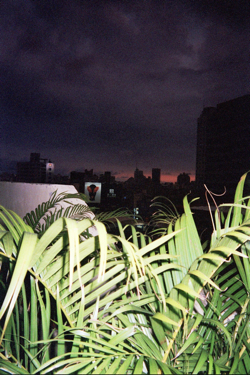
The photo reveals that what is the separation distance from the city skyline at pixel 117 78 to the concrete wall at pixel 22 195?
581 cm

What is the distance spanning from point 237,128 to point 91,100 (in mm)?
21979

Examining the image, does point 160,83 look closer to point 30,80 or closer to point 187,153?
point 187,153

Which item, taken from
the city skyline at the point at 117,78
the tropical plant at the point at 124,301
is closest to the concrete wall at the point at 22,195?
the tropical plant at the point at 124,301

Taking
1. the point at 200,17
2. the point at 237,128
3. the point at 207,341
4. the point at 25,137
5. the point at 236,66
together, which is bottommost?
the point at 207,341

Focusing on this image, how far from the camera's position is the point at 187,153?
31.1 meters

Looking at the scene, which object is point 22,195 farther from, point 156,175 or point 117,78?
point 156,175

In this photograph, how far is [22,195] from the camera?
229 cm

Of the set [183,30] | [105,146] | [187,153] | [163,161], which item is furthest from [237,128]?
[183,30]

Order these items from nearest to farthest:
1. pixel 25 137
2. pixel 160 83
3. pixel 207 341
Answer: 1. pixel 207 341
2. pixel 25 137
3. pixel 160 83

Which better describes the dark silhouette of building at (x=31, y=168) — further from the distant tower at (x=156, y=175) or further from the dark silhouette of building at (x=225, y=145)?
the dark silhouette of building at (x=225, y=145)

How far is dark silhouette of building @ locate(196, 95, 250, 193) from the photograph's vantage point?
34.6m

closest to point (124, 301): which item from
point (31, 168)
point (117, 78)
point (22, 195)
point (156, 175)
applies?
point (22, 195)

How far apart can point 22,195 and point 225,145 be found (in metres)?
39.9

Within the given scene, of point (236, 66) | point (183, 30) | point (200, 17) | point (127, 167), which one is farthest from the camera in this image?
point (127, 167)
